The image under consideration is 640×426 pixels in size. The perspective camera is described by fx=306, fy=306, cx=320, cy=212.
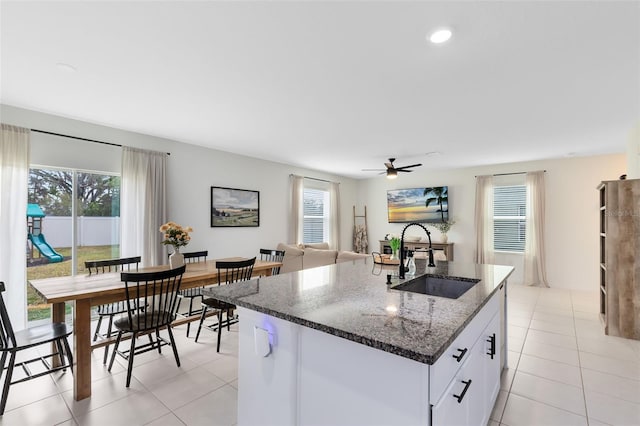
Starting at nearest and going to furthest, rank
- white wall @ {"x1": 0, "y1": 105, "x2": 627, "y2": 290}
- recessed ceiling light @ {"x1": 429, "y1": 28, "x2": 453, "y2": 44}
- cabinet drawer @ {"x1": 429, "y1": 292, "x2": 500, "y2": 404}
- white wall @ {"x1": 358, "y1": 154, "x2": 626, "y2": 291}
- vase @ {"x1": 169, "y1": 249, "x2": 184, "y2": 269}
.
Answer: cabinet drawer @ {"x1": 429, "y1": 292, "x2": 500, "y2": 404} < recessed ceiling light @ {"x1": 429, "y1": 28, "x2": 453, "y2": 44} < vase @ {"x1": 169, "y1": 249, "x2": 184, "y2": 269} < white wall @ {"x1": 0, "y1": 105, "x2": 627, "y2": 290} < white wall @ {"x1": 358, "y1": 154, "x2": 626, "y2": 291}

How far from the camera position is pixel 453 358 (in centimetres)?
125


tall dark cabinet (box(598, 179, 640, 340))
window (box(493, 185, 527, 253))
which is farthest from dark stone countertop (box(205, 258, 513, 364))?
window (box(493, 185, 527, 253))

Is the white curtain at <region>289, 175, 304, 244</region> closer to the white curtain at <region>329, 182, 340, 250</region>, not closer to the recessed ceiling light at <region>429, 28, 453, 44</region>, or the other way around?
the white curtain at <region>329, 182, 340, 250</region>

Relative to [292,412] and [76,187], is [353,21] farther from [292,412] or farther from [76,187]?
[76,187]

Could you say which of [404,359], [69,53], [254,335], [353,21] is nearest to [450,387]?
[404,359]

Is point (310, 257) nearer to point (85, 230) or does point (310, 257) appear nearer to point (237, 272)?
point (237, 272)

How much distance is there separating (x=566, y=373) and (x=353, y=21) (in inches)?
128

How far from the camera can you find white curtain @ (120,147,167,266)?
401cm

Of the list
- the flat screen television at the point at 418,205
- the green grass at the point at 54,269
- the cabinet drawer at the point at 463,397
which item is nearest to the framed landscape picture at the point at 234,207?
the green grass at the point at 54,269

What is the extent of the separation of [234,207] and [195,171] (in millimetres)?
903

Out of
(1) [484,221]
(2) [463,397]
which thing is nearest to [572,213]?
(1) [484,221]

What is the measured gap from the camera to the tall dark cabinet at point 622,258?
335 cm

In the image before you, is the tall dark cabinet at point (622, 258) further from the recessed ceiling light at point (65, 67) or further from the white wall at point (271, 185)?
the recessed ceiling light at point (65, 67)

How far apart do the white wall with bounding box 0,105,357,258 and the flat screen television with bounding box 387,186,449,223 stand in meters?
1.86
